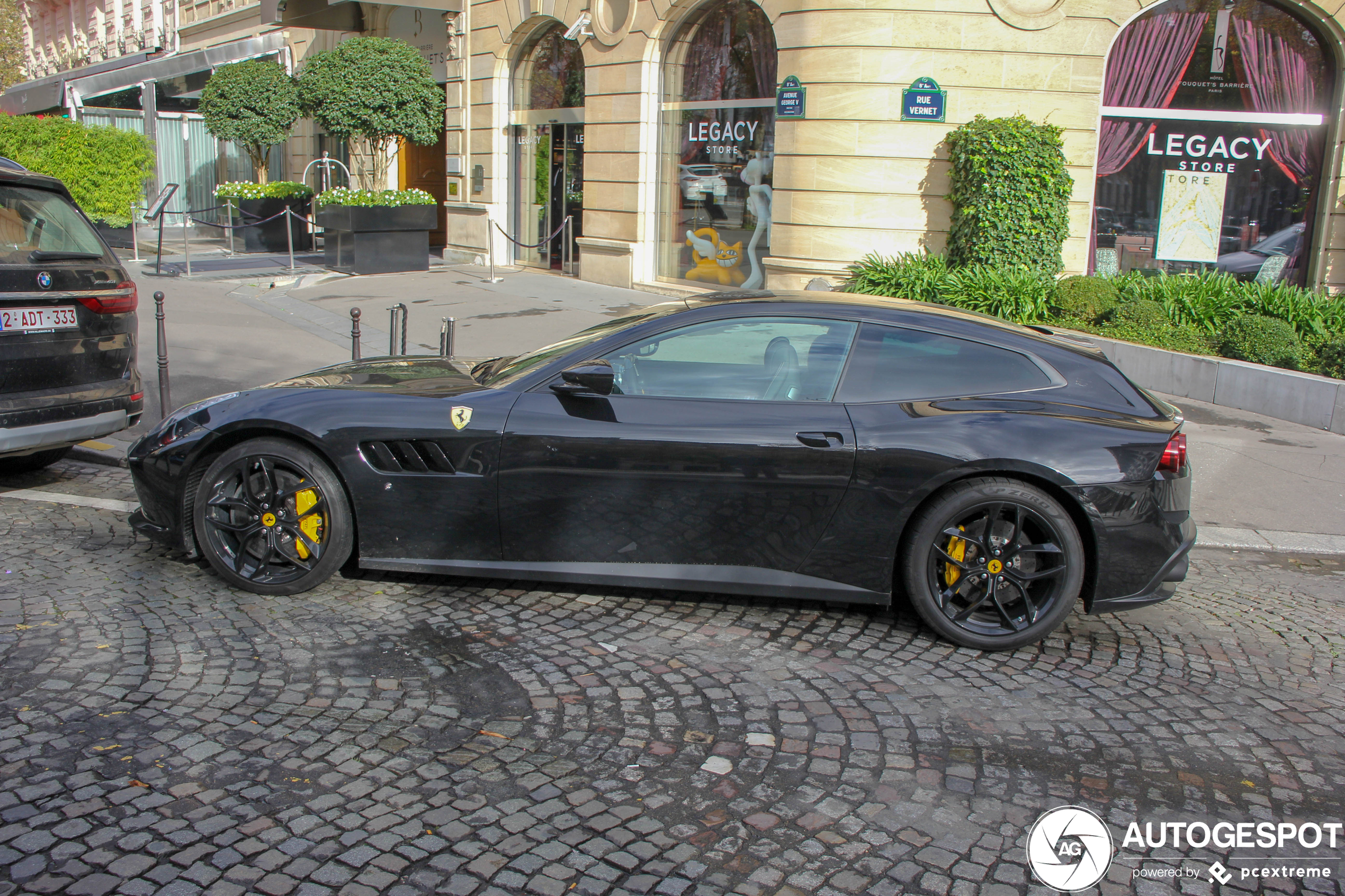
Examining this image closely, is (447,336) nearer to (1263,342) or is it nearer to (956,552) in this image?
(956,552)

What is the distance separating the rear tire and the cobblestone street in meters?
2.19

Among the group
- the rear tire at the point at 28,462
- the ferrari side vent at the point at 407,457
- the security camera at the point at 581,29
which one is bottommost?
the rear tire at the point at 28,462

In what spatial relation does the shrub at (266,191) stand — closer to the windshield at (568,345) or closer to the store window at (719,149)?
the store window at (719,149)

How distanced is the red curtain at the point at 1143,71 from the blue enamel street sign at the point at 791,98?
149 inches

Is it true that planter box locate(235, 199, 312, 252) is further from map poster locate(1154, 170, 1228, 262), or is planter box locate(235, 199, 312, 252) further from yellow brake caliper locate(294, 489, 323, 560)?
yellow brake caliper locate(294, 489, 323, 560)

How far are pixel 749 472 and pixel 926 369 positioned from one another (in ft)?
2.95

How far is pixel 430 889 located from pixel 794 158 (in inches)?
501

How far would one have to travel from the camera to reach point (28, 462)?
7.25 m

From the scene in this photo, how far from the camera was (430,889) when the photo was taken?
9.50 feet

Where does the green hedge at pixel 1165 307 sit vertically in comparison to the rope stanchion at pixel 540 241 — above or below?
below

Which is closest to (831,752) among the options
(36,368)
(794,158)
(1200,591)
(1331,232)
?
(1200,591)

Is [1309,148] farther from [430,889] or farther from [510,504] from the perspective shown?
[430,889]

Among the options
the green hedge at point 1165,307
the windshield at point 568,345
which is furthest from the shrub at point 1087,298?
the windshield at point 568,345

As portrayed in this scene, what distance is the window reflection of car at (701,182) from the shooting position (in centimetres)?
→ 1614
